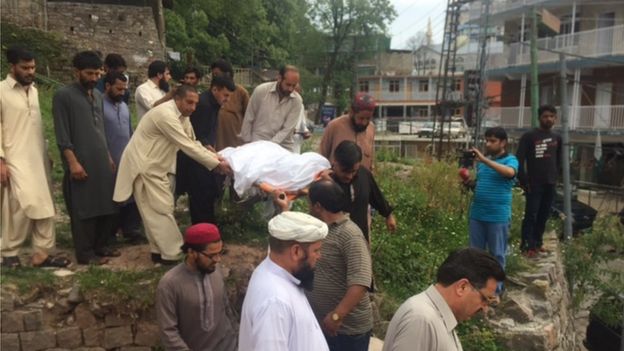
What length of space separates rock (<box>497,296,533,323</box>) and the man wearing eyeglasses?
151 inches

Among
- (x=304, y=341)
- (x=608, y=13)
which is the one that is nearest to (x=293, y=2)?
(x=608, y=13)

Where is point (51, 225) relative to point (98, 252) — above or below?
above

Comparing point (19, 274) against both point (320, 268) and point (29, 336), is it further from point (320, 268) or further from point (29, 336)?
point (320, 268)

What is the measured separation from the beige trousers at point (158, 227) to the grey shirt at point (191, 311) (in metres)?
1.26

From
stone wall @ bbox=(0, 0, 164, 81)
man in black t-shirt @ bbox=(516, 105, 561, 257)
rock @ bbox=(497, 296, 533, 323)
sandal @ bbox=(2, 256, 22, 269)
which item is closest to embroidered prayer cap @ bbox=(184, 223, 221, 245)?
sandal @ bbox=(2, 256, 22, 269)

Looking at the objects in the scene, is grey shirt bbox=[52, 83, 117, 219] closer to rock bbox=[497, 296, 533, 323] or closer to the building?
rock bbox=[497, 296, 533, 323]

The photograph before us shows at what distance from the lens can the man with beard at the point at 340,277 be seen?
3.14 meters

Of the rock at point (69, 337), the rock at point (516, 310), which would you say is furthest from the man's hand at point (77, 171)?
the rock at point (516, 310)

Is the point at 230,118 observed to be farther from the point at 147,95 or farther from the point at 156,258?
the point at 156,258

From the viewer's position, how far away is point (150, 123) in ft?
14.1

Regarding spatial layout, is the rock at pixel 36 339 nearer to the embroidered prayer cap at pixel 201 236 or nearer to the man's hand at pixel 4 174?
the man's hand at pixel 4 174

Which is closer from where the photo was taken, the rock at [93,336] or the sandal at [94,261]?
the rock at [93,336]

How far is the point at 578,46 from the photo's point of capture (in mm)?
21906

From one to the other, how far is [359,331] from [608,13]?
24.0 m
